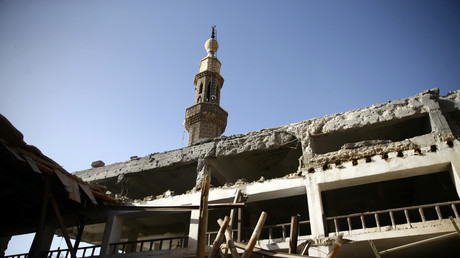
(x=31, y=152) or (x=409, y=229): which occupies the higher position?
(x=31, y=152)

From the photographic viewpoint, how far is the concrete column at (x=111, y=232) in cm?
1078

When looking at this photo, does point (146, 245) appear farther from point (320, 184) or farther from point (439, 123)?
point (439, 123)

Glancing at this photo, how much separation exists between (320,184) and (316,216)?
1.04 metres

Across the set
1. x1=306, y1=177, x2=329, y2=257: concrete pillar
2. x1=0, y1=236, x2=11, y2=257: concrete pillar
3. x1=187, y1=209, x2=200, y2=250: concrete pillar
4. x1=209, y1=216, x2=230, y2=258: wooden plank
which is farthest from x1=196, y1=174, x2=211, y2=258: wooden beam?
x1=0, y1=236, x2=11, y2=257: concrete pillar

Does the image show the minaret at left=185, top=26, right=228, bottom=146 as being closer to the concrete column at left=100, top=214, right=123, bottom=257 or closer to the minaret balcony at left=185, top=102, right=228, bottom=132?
the minaret balcony at left=185, top=102, right=228, bottom=132

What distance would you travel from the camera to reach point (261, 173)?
48.0 feet

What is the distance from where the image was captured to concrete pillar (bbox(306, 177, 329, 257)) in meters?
8.48

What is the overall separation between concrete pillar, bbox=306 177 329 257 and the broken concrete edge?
2.08 ft

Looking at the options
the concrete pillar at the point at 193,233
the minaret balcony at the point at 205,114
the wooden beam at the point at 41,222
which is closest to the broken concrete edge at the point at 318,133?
the concrete pillar at the point at 193,233

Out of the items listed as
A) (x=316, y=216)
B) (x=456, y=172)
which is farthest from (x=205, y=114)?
(x=456, y=172)

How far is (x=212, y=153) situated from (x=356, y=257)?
5.85 metres

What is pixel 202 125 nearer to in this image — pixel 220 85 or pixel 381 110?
pixel 220 85

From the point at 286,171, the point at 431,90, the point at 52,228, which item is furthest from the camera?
the point at 286,171

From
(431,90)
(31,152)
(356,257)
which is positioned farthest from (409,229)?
(31,152)
